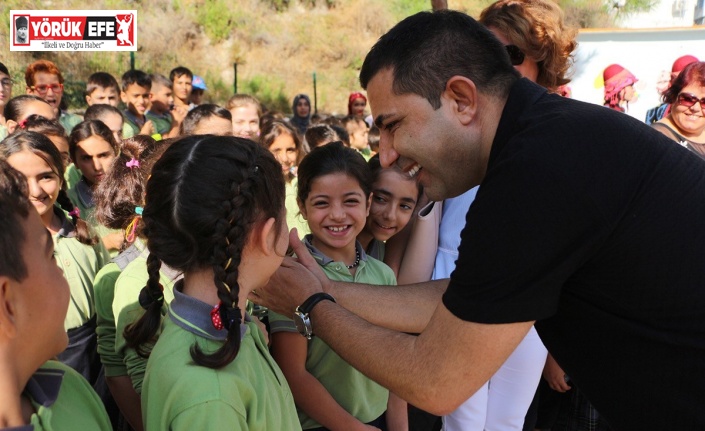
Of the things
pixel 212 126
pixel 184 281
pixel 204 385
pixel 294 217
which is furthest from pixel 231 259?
Result: pixel 212 126

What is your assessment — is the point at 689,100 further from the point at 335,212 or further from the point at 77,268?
the point at 77,268

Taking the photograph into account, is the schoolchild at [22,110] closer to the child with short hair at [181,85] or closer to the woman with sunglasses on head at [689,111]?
the child with short hair at [181,85]

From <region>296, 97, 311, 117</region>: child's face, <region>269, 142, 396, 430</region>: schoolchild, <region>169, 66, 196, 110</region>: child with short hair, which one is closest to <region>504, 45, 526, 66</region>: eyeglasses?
<region>269, 142, 396, 430</region>: schoolchild

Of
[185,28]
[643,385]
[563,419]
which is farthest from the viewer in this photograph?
[185,28]

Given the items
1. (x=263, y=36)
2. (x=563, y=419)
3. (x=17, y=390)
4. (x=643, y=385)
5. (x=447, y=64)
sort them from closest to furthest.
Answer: (x=17, y=390)
(x=643, y=385)
(x=447, y=64)
(x=563, y=419)
(x=263, y=36)

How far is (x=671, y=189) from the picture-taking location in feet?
5.30

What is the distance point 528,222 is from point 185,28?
24469mm

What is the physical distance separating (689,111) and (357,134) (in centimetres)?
446

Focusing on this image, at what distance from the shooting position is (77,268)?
10.2ft

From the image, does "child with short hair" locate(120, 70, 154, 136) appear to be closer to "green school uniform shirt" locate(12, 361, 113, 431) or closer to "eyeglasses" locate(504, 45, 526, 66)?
"eyeglasses" locate(504, 45, 526, 66)

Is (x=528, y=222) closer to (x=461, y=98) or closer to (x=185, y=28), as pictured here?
(x=461, y=98)

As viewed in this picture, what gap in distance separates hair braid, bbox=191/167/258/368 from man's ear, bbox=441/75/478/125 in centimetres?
63

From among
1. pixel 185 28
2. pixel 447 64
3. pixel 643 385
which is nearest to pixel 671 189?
pixel 643 385

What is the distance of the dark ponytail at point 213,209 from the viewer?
1.69 meters
